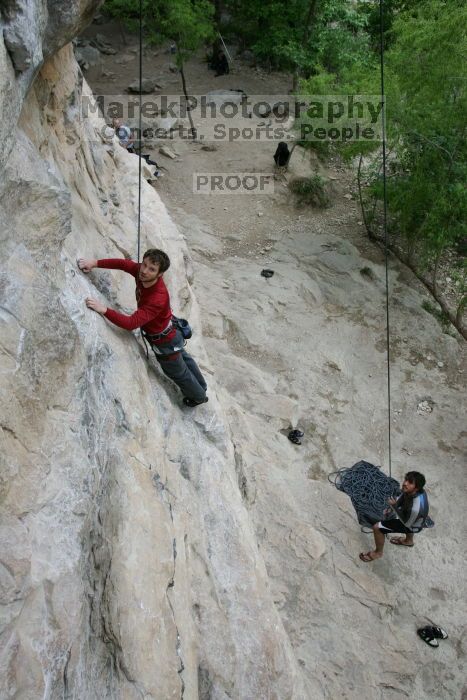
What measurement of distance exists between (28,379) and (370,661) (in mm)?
4791

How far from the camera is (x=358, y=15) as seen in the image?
17.1 m

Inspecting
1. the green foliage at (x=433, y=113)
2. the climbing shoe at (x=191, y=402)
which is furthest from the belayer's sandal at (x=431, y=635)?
the green foliage at (x=433, y=113)

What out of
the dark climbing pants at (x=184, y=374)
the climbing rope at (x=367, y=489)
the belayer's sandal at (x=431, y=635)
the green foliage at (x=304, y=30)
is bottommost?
the belayer's sandal at (x=431, y=635)

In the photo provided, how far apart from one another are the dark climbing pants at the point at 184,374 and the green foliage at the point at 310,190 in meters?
10.1

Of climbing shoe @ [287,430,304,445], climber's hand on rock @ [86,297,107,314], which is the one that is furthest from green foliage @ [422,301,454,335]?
climber's hand on rock @ [86,297,107,314]

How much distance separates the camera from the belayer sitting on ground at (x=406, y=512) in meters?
5.73

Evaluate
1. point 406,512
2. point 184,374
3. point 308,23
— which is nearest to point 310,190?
point 308,23

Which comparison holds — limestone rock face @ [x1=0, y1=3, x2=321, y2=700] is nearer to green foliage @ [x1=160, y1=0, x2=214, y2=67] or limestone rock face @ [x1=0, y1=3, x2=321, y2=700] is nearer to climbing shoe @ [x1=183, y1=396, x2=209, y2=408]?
climbing shoe @ [x1=183, y1=396, x2=209, y2=408]

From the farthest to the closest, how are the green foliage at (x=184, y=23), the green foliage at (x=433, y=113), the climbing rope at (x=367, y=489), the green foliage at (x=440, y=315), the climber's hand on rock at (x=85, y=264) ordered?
1. the green foliage at (x=184, y=23)
2. the green foliage at (x=440, y=315)
3. the green foliage at (x=433, y=113)
4. the climbing rope at (x=367, y=489)
5. the climber's hand on rock at (x=85, y=264)

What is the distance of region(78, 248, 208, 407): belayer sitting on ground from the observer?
4.20 m

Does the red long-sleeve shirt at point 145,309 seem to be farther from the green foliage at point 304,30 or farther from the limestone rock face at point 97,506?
the green foliage at point 304,30

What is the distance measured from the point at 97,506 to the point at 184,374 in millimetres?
1888

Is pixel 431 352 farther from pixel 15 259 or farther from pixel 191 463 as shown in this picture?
pixel 15 259

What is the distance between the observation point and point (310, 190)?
1424cm
